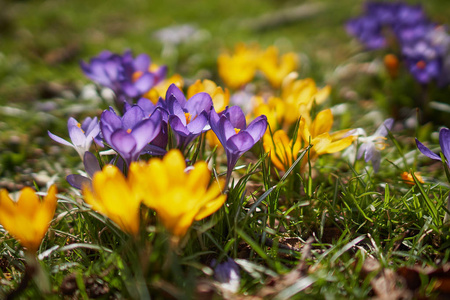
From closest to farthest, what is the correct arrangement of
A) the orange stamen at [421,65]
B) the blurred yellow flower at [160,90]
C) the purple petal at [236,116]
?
the purple petal at [236,116] → the blurred yellow flower at [160,90] → the orange stamen at [421,65]

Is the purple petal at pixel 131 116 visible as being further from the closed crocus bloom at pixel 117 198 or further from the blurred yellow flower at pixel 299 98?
the blurred yellow flower at pixel 299 98

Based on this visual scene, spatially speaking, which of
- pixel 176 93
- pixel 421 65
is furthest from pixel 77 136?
pixel 421 65

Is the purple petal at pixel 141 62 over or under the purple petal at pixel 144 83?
over

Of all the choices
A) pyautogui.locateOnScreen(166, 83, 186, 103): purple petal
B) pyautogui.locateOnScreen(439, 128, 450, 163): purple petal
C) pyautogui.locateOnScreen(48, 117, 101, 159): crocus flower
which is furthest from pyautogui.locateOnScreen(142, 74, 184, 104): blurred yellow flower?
pyautogui.locateOnScreen(439, 128, 450, 163): purple petal

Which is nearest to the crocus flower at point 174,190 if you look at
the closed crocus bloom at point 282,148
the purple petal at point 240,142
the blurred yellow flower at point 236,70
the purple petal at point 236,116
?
the purple petal at point 240,142

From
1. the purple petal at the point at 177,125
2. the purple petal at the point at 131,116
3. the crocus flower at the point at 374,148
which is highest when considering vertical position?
the purple petal at the point at 131,116

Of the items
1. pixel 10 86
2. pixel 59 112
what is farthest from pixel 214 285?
pixel 10 86
